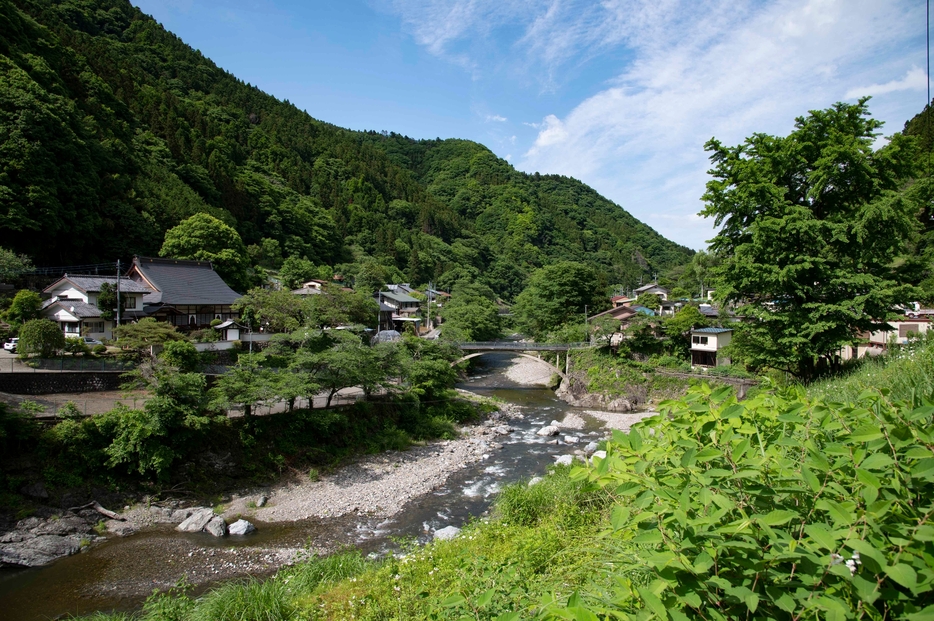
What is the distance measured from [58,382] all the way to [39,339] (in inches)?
70.4

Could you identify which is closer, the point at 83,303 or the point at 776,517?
the point at 776,517

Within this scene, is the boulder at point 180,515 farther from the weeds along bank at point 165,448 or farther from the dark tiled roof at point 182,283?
the dark tiled roof at point 182,283

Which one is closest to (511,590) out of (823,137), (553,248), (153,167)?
(823,137)

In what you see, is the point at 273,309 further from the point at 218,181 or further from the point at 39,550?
the point at 218,181

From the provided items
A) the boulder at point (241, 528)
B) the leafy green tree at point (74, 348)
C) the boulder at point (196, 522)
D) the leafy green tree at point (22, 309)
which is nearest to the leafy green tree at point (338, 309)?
the leafy green tree at point (74, 348)

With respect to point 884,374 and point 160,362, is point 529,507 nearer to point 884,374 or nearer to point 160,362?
point 884,374

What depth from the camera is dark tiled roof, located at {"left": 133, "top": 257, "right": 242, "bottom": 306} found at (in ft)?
80.3

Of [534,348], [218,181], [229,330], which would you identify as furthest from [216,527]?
[218,181]

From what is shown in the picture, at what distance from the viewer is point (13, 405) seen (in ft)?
43.0

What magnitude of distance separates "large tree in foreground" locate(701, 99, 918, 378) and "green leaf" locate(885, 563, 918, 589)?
1055 cm

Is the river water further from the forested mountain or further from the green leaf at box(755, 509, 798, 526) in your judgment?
the forested mountain

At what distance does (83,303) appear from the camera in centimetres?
2102

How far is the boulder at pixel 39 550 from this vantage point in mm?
9984

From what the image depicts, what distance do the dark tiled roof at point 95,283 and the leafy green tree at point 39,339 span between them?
20.8 ft
